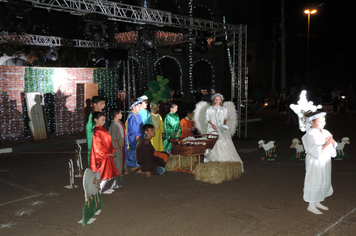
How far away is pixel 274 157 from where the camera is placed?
9.33m

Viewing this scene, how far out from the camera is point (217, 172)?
22.8ft

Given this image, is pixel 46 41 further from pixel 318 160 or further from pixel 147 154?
pixel 318 160

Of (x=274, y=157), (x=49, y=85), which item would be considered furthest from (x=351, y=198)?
(x=49, y=85)

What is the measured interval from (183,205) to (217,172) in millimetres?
1487

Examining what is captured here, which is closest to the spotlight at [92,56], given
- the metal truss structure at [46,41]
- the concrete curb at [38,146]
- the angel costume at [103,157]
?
the metal truss structure at [46,41]

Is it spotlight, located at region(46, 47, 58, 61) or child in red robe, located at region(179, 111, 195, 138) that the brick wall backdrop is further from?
child in red robe, located at region(179, 111, 195, 138)

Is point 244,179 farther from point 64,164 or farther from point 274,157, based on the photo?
point 64,164

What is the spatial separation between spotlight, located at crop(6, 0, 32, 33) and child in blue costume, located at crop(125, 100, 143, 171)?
4.10 m

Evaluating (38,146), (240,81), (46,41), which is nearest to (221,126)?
(240,81)

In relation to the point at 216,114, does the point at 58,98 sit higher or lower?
higher

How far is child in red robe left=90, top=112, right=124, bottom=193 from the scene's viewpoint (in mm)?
6121

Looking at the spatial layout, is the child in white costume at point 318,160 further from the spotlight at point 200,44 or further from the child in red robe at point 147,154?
the spotlight at point 200,44

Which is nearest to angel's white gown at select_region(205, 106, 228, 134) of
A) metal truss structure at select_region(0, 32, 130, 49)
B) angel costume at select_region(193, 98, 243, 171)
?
angel costume at select_region(193, 98, 243, 171)

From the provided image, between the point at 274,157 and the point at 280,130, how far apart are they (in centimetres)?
609
